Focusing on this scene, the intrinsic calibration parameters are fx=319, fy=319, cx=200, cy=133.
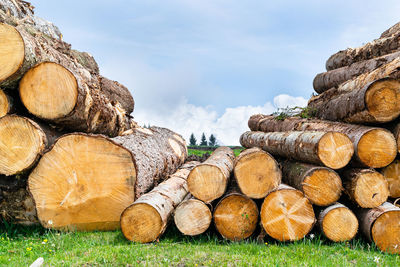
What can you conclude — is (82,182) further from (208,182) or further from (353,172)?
(353,172)

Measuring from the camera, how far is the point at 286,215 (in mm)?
5059

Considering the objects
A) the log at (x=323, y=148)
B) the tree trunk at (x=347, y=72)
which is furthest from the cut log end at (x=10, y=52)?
the tree trunk at (x=347, y=72)

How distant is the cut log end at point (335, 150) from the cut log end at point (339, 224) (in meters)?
0.73

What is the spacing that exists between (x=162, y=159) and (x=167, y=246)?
115 inches

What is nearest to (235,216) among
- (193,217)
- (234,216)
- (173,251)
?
(234,216)

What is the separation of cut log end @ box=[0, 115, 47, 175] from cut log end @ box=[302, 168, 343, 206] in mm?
4494

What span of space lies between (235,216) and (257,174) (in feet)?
2.53

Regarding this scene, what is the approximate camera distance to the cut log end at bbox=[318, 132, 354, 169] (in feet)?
17.3

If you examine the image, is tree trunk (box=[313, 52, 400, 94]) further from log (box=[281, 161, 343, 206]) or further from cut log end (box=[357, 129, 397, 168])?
log (box=[281, 161, 343, 206])

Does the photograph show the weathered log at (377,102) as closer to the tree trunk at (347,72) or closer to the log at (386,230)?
the log at (386,230)

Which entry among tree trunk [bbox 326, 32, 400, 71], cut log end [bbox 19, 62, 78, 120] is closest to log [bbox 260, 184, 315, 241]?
cut log end [bbox 19, 62, 78, 120]

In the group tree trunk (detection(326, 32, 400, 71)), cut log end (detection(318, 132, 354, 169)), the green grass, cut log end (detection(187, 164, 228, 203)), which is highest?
tree trunk (detection(326, 32, 400, 71))

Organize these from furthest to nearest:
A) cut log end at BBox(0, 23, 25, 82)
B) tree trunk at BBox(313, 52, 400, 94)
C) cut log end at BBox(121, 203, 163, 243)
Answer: tree trunk at BBox(313, 52, 400, 94) → cut log end at BBox(0, 23, 25, 82) → cut log end at BBox(121, 203, 163, 243)

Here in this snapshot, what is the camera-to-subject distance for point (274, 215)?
5.06m
